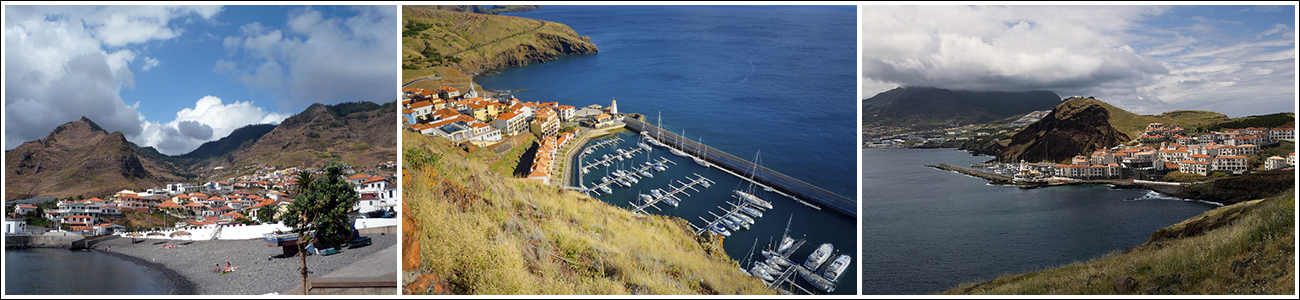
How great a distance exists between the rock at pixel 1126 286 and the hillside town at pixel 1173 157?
2.21 meters

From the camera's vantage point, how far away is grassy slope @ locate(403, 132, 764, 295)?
365 centimetres

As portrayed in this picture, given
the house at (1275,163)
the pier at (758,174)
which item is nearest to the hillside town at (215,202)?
the pier at (758,174)

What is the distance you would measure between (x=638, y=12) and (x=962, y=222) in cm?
450

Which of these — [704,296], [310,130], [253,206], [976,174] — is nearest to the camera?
[704,296]

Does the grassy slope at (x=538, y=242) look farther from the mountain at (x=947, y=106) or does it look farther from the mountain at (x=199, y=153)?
the mountain at (x=199, y=153)

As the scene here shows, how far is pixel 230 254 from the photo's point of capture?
11.9m

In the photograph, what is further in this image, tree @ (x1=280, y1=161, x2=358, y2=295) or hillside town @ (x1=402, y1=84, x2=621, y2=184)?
tree @ (x1=280, y1=161, x2=358, y2=295)

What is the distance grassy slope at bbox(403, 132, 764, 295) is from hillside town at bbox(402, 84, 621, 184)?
0.15 metres

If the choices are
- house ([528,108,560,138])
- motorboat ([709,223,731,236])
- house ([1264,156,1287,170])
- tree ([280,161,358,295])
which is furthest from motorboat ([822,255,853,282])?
tree ([280,161,358,295])

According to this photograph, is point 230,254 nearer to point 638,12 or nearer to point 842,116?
point 638,12

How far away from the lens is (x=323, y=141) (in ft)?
37.8

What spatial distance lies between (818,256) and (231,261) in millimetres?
12706

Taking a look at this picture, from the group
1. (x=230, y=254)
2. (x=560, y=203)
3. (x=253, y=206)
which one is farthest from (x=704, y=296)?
(x=253, y=206)

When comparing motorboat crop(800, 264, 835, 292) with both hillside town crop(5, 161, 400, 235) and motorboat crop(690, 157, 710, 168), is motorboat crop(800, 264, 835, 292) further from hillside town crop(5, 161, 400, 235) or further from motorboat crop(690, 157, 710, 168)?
hillside town crop(5, 161, 400, 235)
